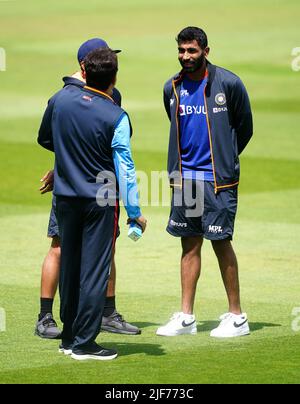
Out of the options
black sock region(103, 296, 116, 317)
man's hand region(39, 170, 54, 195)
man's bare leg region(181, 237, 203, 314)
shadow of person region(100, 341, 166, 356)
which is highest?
man's hand region(39, 170, 54, 195)

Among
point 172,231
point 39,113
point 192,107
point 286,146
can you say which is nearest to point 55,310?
point 172,231

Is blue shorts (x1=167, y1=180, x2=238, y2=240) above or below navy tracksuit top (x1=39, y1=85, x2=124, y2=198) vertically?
below

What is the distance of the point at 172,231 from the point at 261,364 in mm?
1673

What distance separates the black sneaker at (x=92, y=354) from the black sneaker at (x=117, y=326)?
3.30 feet

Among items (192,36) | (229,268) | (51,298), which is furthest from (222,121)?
(51,298)

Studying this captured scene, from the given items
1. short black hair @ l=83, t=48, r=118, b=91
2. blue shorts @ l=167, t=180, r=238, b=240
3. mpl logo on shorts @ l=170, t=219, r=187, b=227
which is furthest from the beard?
mpl logo on shorts @ l=170, t=219, r=187, b=227

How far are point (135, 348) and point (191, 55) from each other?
241cm

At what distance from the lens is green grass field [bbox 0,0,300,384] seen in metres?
9.43

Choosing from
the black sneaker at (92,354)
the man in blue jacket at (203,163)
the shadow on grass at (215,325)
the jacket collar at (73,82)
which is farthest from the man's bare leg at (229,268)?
the jacket collar at (73,82)

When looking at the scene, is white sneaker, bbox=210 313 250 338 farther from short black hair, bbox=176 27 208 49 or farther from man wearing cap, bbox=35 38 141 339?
short black hair, bbox=176 27 208 49

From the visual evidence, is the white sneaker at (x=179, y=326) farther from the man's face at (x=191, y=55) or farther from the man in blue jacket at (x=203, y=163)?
the man's face at (x=191, y=55)

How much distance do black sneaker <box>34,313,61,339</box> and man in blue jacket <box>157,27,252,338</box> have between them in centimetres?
86

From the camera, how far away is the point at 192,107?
10.3m
